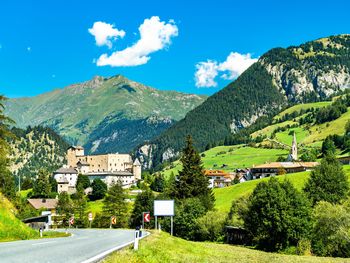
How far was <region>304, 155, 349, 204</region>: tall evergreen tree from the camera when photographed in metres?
87.2

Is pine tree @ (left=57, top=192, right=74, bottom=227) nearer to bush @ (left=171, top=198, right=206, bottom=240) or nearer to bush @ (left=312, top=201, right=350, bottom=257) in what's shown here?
bush @ (left=171, top=198, right=206, bottom=240)

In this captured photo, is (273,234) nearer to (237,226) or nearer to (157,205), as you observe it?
(237,226)

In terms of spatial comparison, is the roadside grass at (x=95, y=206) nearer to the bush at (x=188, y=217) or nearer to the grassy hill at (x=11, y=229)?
the bush at (x=188, y=217)

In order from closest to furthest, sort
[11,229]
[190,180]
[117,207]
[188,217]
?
[11,229] → [188,217] → [190,180] → [117,207]

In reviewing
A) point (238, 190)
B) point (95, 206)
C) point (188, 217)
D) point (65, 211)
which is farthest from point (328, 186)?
point (95, 206)

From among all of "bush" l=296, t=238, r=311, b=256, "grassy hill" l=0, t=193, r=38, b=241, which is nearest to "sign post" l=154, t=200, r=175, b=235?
"grassy hill" l=0, t=193, r=38, b=241

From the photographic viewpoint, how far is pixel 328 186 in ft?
290

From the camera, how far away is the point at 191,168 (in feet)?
310

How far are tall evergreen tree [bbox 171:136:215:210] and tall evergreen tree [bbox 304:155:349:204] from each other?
2033 cm

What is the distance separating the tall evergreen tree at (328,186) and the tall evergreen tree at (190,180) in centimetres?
2033

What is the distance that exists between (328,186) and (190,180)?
89.1 feet

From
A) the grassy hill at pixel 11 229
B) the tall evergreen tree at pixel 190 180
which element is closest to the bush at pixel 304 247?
the tall evergreen tree at pixel 190 180

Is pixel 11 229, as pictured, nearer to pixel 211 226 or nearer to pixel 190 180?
pixel 211 226

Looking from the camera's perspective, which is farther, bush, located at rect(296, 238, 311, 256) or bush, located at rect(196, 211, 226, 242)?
bush, located at rect(196, 211, 226, 242)
